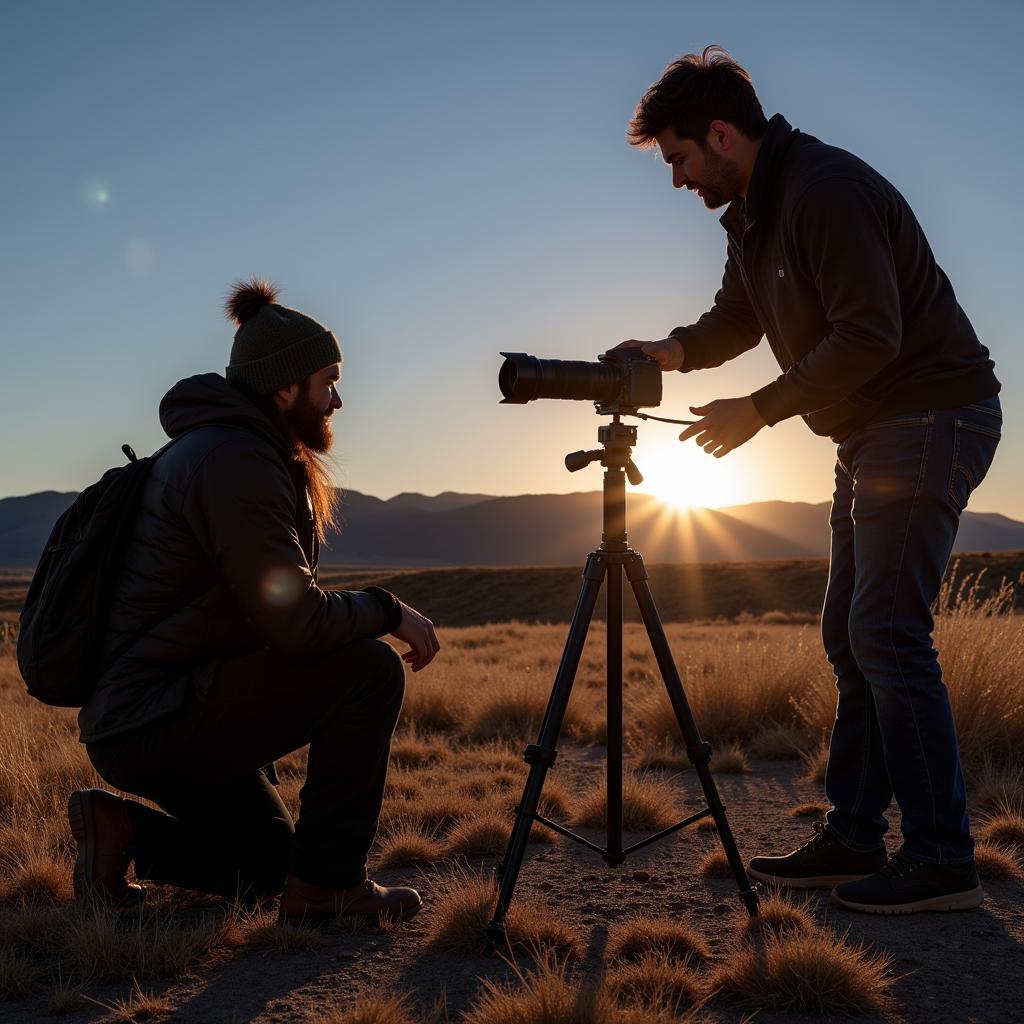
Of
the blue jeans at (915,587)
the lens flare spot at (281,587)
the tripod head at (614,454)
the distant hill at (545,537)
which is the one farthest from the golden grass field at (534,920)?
the distant hill at (545,537)

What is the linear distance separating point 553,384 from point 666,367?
867 millimetres

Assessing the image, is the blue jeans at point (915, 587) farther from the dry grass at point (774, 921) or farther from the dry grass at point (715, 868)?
the dry grass at point (715, 868)

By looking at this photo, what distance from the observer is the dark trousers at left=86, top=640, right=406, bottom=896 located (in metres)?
2.95

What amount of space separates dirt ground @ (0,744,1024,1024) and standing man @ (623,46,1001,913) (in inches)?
7.8

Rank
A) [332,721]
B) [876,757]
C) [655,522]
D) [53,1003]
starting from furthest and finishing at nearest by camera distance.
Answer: [655,522] < [876,757] < [332,721] < [53,1003]

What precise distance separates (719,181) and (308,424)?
1.58 metres

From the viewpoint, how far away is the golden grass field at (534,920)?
244 cm

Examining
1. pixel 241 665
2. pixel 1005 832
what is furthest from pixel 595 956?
pixel 1005 832

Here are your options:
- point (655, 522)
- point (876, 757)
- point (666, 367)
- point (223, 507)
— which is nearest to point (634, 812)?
point (876, 757)

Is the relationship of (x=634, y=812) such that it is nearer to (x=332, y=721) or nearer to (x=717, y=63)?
(x=332, y=721)

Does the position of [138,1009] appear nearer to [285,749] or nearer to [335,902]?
[335,902]

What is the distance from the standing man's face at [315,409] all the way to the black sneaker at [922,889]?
7.68 feet

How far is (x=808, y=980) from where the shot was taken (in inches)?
95.7

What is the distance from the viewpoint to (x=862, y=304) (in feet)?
9.34
